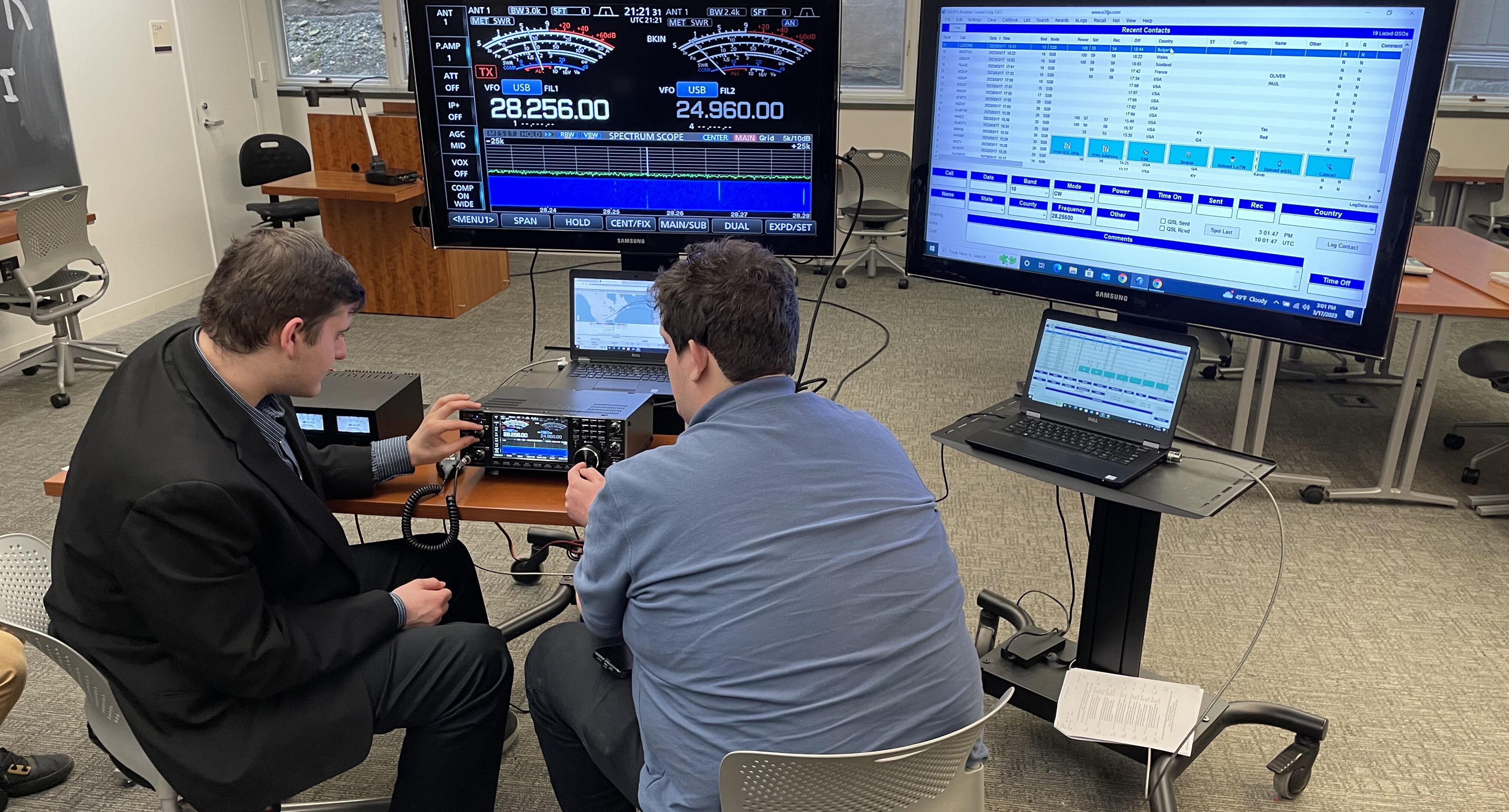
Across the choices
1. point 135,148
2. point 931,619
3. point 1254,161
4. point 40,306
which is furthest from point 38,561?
point 135,148

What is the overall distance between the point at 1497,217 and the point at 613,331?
18.4 feet

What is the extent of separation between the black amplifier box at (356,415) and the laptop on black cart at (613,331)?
306 mm

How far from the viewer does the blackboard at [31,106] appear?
4.53m

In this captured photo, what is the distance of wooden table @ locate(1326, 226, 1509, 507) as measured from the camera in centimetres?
321

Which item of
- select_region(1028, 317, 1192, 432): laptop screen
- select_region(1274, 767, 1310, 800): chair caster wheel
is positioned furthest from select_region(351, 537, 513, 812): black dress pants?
select_region(1274, 767, 1310, 800): chair caster wheel

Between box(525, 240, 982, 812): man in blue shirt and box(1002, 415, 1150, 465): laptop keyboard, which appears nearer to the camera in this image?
box(525, 240, 982, 812): man in blue shirt

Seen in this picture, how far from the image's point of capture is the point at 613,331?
2.40 metres

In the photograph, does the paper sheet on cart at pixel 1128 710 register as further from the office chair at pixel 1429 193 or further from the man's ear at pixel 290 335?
the office chair at pixel 1429 193

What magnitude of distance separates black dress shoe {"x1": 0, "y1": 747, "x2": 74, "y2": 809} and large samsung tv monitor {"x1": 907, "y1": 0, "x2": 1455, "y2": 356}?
2.05 metres

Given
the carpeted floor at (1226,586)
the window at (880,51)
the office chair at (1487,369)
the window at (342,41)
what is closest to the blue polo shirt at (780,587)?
the carpeted floor at (1226,586)

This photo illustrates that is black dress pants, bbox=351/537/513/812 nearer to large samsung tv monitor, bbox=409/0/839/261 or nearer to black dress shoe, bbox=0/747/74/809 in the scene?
black dress shoe, bbox=0/747/74/809

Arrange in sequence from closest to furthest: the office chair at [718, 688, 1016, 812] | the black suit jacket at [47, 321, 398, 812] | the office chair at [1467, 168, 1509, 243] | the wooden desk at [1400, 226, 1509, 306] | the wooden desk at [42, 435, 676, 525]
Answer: the office chair at [718, 688, 1016, 812], the black suit jacket at [47, 321, 398, 812], the wooden desk at [42, 435, 676, 525], the wooden desk at [1400, 226, 1509, 306], the office chair at [1467, 168, 1509, 243]

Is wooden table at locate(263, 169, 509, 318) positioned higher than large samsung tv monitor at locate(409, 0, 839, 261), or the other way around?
large samsung tv monitor at locate(409, 0, 839, 261)

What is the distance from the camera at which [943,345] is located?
507 centimetres
